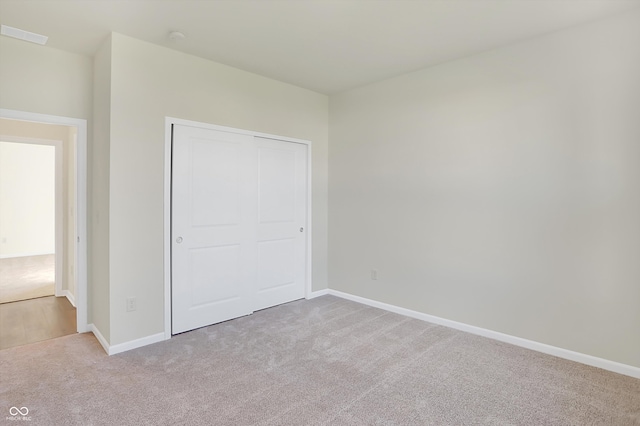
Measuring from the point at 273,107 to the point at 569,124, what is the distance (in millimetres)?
2944

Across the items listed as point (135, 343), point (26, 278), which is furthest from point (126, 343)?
point (26, 278)

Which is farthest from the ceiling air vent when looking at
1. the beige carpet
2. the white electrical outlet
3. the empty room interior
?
the beige carpet

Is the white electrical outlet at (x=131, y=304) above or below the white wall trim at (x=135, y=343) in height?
above

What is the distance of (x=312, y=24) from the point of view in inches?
104

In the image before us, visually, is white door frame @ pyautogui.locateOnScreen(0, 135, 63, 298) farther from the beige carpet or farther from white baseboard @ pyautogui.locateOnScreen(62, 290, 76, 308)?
the beige carpet

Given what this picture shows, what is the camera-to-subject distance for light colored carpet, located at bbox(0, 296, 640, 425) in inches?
78.2

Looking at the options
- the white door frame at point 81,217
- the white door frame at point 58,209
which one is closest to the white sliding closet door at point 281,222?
the white door frame at point 81,217

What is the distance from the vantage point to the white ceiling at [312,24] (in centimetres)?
237

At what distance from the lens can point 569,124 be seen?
2688mm

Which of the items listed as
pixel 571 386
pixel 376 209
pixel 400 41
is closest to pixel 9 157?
pixel 376 209

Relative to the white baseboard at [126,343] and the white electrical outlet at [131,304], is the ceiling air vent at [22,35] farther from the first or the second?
the white baseboard at [126,343]

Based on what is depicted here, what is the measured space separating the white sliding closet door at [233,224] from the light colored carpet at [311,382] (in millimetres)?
472

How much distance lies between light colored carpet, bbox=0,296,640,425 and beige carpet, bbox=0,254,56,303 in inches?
85.4

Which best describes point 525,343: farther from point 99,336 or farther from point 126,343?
point 99,336
